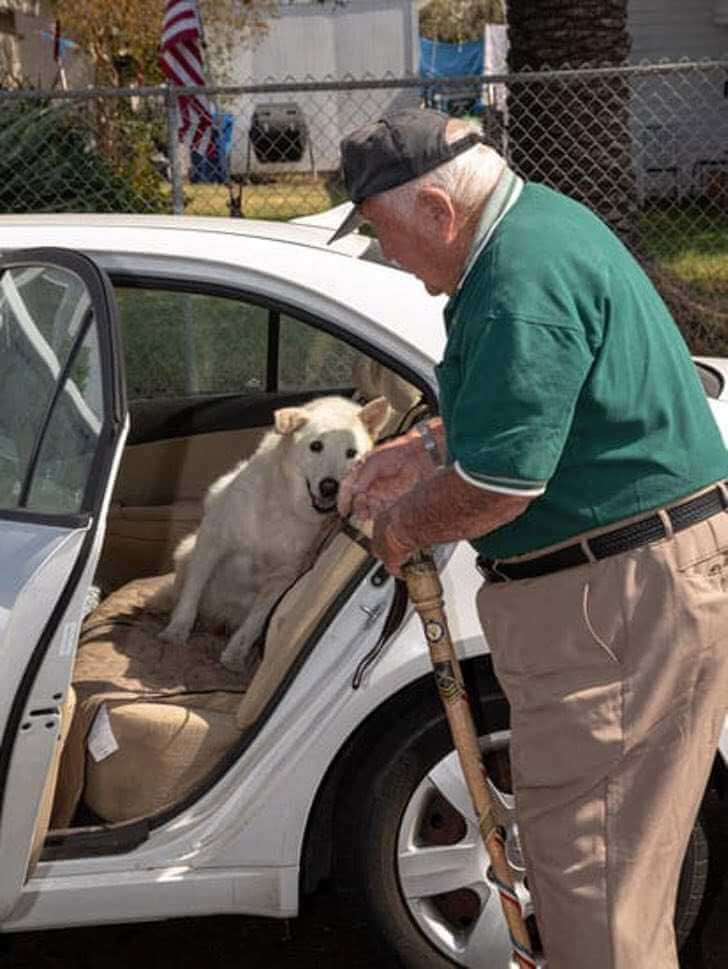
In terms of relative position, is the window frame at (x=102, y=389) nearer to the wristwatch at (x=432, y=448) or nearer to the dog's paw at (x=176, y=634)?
the wristwatch at (x=432, y=448)

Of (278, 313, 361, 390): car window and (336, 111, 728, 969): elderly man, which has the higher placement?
(336, 111, 728, 969): elderly man

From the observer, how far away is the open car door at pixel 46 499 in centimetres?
293

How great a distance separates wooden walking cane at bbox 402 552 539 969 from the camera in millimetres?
2895

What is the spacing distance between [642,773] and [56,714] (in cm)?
111

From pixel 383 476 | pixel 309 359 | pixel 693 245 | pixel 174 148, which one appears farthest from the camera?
pixel 693 245

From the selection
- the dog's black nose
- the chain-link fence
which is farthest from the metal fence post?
the dog's black nose

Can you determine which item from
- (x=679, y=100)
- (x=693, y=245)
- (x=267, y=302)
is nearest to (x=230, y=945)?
(x=267, y=302)

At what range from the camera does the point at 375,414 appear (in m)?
3.96

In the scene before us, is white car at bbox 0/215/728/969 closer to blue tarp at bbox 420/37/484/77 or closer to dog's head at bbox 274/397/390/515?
dog's head at bbox 274/397/390/515

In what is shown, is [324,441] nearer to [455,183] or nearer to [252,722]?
[252,722]

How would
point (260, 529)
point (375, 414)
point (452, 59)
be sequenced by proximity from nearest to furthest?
point (375, 414) < point (260, 529) < point (452, 59)

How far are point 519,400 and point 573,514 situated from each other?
305mm

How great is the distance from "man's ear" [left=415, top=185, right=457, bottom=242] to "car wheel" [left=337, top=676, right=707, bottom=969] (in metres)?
1.17

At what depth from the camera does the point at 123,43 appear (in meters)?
21.1
